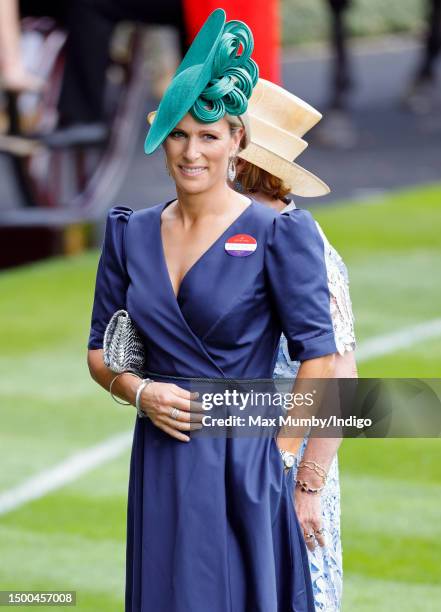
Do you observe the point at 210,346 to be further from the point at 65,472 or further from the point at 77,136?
the point at 77,136

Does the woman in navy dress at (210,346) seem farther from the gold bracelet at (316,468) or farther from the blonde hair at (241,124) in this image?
the gold bracelet at (316,468)

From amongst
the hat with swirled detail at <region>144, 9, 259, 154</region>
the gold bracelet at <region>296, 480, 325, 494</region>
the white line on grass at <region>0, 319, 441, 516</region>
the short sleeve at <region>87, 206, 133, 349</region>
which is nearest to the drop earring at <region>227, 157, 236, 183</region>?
the hat with swirled detail at <region>144, 9, 259, 154</region>

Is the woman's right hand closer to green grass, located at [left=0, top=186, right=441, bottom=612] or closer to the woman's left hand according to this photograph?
the woman's left hand

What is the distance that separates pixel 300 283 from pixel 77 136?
A: 10349 mm

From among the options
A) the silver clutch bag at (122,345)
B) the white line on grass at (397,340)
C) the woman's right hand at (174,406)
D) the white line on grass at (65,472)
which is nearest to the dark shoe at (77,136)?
the white line on grass at (397,340)

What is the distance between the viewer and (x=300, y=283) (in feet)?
11.7

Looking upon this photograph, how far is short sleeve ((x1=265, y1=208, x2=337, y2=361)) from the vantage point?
356 cm

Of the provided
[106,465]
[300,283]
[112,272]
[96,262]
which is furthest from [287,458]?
[96,262]

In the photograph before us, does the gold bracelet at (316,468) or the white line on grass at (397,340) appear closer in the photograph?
the gold bracelet at (316,468)

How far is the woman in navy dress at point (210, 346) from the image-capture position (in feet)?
11.7

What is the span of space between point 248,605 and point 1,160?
1756 cm

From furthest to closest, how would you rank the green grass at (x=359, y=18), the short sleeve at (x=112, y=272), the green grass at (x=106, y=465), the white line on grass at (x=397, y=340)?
the green grass at (x=359, y=18) → the white line on grass at (x=397, y=340) → the green grass at (x=106, y=465) → the short sleeve at (x=112, y=272)

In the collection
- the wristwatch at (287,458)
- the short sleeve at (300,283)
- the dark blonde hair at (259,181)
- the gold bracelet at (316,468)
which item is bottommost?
the wristwatch at (287,458)

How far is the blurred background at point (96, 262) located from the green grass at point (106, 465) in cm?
1
